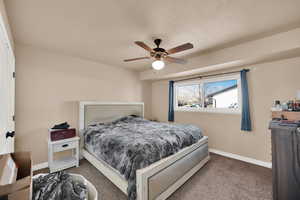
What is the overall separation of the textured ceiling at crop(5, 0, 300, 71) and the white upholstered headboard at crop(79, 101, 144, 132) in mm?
1401

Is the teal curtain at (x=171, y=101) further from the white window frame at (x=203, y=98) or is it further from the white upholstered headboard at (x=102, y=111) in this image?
the white upholstered headboard at (x=102, y=111)

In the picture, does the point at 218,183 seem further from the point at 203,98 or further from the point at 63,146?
the point at 63,146

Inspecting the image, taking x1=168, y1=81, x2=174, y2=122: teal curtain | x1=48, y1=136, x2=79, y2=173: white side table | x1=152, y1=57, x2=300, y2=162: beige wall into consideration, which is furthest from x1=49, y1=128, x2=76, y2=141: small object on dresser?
x1=152, y1=57, x2=300, y2=162: beige wall

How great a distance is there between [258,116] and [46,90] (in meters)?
4.65

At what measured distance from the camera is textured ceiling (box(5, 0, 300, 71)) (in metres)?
1.54

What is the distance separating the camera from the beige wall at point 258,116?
2.55 m

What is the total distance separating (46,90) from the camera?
276 centimetres

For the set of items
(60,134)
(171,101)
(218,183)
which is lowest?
(218,183)

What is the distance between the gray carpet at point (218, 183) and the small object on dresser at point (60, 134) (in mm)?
676

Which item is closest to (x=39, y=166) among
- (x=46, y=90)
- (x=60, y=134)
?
(x=60, y=134)

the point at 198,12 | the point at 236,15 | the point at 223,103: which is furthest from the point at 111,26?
the point at 223,103

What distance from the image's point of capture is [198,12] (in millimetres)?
1660

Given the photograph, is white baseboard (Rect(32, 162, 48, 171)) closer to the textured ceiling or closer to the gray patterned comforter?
the gray patterned comforter

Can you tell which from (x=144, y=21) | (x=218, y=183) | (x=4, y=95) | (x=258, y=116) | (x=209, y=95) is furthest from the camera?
(x=209, y=95)
